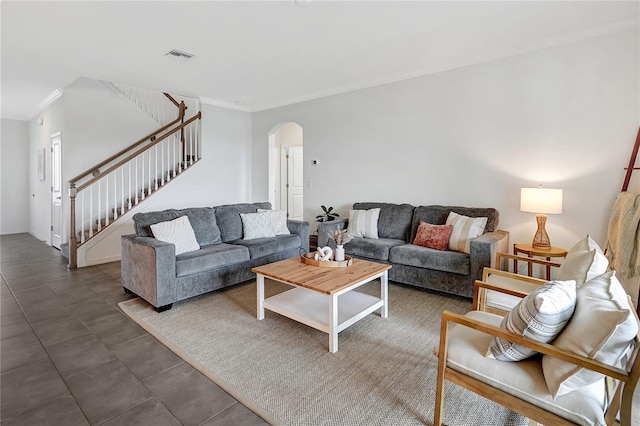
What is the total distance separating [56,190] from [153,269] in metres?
4.26

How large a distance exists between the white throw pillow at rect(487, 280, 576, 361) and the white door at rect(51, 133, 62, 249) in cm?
653

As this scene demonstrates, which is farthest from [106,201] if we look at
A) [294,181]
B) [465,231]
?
[465,231]

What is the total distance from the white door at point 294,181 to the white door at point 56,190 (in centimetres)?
439

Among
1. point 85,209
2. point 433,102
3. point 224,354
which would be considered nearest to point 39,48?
point 85,209

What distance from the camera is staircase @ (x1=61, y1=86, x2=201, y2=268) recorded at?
4809mm

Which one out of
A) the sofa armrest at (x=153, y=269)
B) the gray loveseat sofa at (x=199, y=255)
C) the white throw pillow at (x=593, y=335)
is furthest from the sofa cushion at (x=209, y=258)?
the white throw pillow at (x=593, y=335)

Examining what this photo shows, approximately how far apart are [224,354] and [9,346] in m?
1.61

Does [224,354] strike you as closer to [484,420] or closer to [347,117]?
[484,420]

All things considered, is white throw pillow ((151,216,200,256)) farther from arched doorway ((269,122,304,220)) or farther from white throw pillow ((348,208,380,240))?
arched doorway ((269,122,304,220))

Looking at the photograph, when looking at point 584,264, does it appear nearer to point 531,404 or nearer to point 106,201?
point 531,404

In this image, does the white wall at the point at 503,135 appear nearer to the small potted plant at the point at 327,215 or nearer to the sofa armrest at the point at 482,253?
the small potted plant at the point at 327,215

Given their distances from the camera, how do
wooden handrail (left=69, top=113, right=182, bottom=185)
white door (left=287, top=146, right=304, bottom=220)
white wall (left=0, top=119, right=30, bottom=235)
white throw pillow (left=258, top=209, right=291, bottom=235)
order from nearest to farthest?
white throw pillow (left=258, top=209, right=291, bottom=235) → wooden handrail (left=69, top=113, right=182, bottom=185) → white wall (left=0, top=119, right=30, bottom=235) → white door (left=287, top=146, right=304, bottom=220)

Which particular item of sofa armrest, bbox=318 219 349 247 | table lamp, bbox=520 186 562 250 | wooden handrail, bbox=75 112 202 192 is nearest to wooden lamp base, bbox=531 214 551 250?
table lamp, bbox=520 186 562 250

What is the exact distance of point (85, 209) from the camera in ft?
16.3
